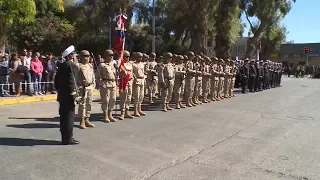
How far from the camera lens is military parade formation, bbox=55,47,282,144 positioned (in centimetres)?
663

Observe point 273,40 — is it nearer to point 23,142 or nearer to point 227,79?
point 227,79

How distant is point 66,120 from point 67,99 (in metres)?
0.40

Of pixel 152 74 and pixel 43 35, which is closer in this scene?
pixel 152 74

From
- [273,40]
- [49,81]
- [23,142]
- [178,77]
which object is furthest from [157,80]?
[273,40]

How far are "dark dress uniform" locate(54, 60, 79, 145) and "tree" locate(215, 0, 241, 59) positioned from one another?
25.0 m

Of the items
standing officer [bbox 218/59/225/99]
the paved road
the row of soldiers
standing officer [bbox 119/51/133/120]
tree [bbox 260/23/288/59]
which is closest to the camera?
the paved road

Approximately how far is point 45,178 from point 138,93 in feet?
17.6

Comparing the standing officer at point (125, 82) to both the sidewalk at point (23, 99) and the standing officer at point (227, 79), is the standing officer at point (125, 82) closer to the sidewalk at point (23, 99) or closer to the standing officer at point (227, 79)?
the sidewalk at point (23, 99)

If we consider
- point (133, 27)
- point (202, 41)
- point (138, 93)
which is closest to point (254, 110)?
point (138, 93)

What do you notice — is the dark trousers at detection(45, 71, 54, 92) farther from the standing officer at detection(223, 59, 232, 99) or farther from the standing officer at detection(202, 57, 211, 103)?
the standing officer at detection(223, 59, 232, 99)

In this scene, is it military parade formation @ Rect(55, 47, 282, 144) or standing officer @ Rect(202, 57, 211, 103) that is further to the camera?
standing officer @ Rect(202, 57, 211, 103)

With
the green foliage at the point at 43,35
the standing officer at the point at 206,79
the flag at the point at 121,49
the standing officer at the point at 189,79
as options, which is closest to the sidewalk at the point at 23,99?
the flag at the point at 121,49

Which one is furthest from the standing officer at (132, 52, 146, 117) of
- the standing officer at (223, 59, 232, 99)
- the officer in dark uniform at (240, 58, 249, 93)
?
the officer in dark uniform at (240, 58, 249, 93)

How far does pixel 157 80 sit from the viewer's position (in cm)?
1227
